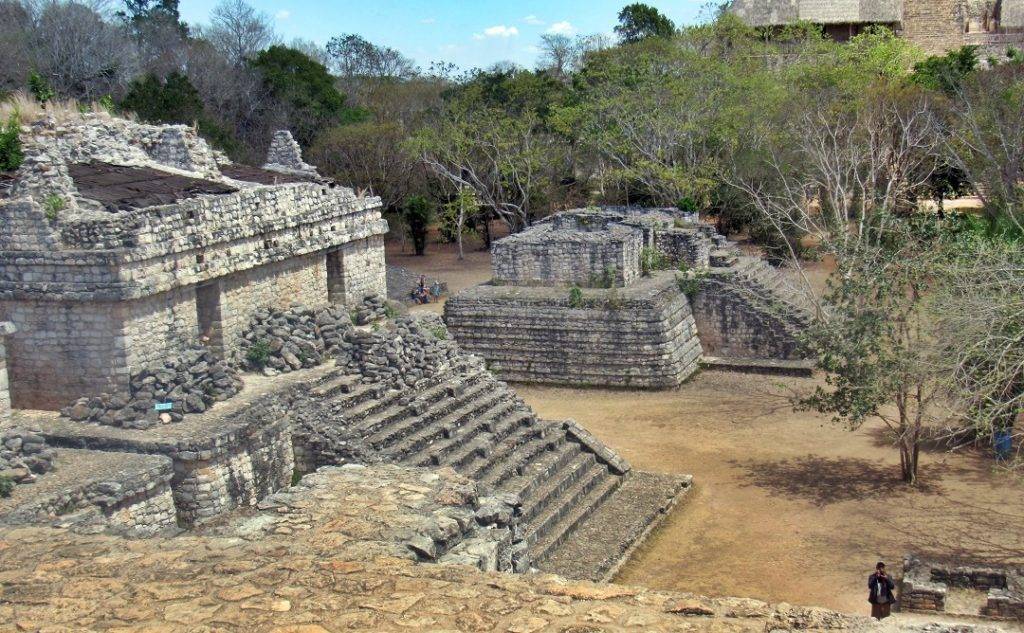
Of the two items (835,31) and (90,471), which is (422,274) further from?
(835,31)

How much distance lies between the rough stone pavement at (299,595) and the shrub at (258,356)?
461 cm

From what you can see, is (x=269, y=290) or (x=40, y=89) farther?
(x=40, y=89)

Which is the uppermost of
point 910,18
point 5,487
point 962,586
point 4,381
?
point 910,18

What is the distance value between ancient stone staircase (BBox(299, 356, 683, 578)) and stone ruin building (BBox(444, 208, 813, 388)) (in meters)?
4.88

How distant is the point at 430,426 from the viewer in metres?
12.8

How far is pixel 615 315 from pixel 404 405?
6.94 meters

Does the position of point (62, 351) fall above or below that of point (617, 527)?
above

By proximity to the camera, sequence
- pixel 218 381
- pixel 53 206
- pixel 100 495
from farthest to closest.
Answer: pixel 218 381 → pixel 53 206 → pixel 100 495

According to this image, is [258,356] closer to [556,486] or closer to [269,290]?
[269,290]

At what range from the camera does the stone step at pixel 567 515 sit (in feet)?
38.4

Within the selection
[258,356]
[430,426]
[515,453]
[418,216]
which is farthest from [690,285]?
[418,216]

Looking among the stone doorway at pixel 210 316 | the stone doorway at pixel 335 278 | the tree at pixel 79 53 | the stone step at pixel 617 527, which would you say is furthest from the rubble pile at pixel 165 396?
the tree at pixel 79 53

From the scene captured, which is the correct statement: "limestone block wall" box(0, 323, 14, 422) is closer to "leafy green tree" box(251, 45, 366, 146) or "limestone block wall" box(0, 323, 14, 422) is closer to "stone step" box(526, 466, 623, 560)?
"stone step" box(526, 466, 623, 560)

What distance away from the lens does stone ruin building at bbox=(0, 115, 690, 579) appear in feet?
33.6
